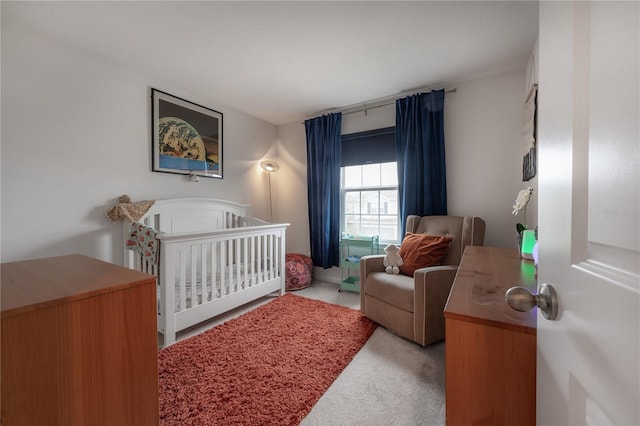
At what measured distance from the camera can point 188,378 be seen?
1485 mm

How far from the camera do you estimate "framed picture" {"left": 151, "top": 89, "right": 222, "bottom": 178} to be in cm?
244

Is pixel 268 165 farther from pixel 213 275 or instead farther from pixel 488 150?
pixel 488 150

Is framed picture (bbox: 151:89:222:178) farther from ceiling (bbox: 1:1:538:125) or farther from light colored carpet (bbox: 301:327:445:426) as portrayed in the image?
light colored carpet (bbox: 301:327:445:426)

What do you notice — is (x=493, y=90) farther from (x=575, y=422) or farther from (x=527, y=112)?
(x=575, y=422)

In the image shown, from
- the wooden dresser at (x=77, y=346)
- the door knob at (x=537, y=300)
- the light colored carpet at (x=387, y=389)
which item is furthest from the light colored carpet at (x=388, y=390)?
the door knob at (x=537, y=300)

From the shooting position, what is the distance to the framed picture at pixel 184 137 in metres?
2.44

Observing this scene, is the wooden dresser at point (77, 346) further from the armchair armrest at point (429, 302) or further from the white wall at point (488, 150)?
the white wall at point (488, 150)

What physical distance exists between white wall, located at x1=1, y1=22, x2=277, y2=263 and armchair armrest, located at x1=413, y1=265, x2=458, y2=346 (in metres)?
2.54

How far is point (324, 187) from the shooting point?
3.33m

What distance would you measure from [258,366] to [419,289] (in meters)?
1.20

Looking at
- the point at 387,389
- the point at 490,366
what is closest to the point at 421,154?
the point at 387,389

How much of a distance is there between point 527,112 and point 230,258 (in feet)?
9.27

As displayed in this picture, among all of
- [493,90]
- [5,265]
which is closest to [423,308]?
[5,265]

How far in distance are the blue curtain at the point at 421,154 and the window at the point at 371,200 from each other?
252 millimetres
